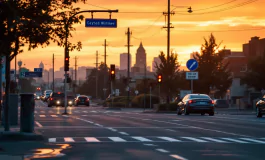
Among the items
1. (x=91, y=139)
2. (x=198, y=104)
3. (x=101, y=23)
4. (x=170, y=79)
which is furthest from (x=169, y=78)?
(x=91, y=139)

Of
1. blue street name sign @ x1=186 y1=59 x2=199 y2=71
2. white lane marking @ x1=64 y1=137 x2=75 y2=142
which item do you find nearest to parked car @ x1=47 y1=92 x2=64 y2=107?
blue street name sign @ x1=186 y1=59 x2=199 y2=71

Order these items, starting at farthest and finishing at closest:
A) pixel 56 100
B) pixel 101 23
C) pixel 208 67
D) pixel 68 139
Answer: pixel 208 67
pixel 56 100
pixel 101 23
pixel 68 139

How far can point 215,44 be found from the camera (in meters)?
90.1

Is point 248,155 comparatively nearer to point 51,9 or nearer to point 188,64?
point 51,9

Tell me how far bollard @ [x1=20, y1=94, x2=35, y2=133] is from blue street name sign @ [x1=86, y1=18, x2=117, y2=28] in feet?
85.3

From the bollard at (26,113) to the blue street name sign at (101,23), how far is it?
1024 inches

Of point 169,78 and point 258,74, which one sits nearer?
point 169,78

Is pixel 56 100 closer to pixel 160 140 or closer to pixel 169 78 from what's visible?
→ pixel 169 78

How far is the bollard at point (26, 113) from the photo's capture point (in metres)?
24.0

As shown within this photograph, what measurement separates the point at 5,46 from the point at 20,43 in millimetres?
2150

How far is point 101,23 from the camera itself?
50.3 meters

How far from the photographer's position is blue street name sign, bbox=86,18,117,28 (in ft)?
164

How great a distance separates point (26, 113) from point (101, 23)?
2667 centimetres

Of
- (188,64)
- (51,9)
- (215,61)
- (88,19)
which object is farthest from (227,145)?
(215,61)
